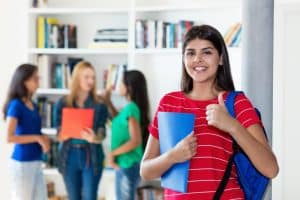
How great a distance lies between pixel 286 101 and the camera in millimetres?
5199

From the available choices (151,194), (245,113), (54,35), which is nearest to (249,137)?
(245,113)

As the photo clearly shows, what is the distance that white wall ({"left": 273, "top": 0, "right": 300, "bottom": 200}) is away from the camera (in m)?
5.13

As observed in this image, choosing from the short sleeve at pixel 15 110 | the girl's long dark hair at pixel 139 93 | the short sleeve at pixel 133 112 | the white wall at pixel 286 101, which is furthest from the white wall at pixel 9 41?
the white wall at pixel 286 101

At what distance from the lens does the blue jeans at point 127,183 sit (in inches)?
176

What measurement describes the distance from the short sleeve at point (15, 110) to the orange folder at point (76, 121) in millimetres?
456

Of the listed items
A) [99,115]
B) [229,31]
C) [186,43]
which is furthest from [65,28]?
[186,43]

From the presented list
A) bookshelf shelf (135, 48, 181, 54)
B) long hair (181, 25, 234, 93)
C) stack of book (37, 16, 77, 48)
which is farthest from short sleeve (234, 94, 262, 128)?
stack of book (37, 16, 77, 48)

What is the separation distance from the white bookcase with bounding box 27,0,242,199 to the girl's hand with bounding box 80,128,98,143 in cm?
85

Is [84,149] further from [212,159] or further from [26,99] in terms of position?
[212,159]

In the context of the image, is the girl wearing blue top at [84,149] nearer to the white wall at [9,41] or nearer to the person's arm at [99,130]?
the person's arm at [99,130]

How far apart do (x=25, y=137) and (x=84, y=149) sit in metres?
0.53

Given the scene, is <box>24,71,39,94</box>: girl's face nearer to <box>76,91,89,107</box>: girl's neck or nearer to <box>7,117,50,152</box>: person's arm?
<box>7,117,50,152</box>: person's arm

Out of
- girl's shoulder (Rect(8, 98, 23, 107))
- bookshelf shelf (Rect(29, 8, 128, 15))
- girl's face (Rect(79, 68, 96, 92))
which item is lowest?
girl's shoulder (Rect(8, 98, 23, 107))

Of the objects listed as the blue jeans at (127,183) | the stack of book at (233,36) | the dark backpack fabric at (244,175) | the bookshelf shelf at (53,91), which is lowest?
the blue jeans at (127,183)
